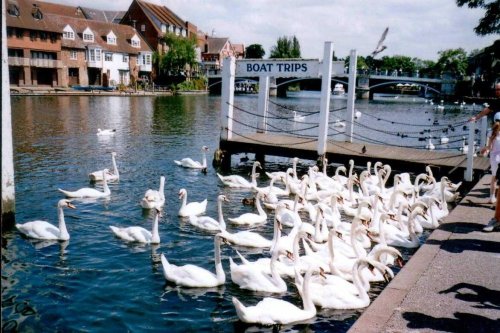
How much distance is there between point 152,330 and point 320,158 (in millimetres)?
12433

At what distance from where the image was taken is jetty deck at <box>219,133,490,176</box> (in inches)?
687

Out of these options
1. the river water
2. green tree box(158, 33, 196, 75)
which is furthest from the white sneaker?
green tree box(158, 33, 196, 75)

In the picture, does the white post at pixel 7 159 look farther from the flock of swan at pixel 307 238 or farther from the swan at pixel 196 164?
the swan at pixel 196 164

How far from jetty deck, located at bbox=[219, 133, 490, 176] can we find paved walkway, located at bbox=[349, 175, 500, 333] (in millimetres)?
8664

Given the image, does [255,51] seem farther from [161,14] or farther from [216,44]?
[161,14]

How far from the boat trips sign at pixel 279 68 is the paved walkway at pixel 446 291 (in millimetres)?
11549

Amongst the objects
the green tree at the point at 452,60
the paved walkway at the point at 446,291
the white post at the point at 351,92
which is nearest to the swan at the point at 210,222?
the paved walkway at the point at 446,291

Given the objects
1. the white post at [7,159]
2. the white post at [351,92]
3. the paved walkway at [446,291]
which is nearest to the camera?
the paved walkway at [446,291]

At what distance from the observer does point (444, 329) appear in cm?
545

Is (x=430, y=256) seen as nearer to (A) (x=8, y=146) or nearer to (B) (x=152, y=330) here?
(B) (x=152, y=330)

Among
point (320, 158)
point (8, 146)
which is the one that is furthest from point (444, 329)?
point (320, 158)

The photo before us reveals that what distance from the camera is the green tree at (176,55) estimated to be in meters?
86.5

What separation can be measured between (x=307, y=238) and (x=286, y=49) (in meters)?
122

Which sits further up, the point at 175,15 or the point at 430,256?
the point at 175,15
